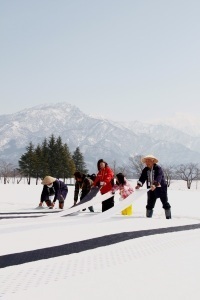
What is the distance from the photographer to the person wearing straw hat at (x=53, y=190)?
12.5 metres

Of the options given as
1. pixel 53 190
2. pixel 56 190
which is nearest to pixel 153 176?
pixel 56 190

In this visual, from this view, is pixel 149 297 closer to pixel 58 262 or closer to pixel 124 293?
pixel 124 293

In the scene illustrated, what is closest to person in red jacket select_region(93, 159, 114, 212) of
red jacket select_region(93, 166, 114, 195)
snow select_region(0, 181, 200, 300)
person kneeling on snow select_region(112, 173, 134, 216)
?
red jacket select_region(93, 166, 114, 195)

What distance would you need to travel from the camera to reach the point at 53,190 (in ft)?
42.3

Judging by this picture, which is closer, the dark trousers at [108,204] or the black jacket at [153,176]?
the black jacket at [153,176]

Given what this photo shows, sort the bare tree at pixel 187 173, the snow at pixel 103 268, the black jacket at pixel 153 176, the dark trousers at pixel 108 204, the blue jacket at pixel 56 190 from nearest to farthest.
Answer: the snow at pixel 103 268
the black jacket at pixel 153 176
the dark trousers at pixel 108 204
the blue jacket at pixel 56 190
the bare tree at pixel 187 173

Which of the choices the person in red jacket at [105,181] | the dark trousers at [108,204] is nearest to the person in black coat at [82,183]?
the person in red jacket at [105,181]

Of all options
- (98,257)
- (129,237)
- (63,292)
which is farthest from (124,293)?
(129,237)

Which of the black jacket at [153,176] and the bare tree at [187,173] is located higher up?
the bare tree at [187,173]

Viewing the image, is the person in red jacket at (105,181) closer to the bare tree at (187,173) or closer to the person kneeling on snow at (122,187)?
the person kneeling on snow at (122,187)

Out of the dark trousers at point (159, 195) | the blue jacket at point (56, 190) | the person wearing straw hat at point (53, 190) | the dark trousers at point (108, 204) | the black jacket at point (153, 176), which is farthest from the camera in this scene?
the blue jacket at point (56, 190)

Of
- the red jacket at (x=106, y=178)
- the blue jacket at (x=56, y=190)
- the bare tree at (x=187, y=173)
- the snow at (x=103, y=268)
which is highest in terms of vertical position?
the bare tree at (x=187, y=173)

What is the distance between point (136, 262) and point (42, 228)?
2224 millimetres

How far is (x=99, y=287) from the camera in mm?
3188
